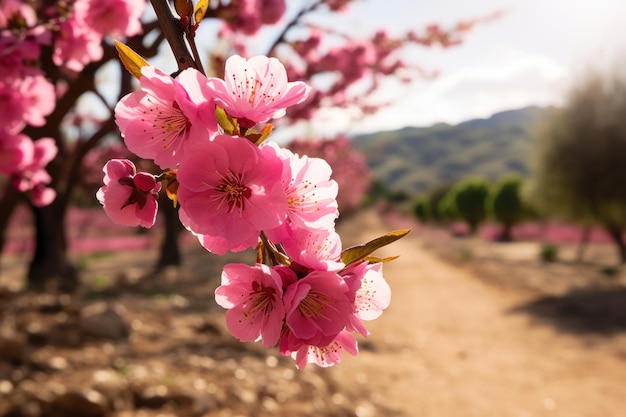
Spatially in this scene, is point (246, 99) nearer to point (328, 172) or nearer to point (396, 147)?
point (328, 172)

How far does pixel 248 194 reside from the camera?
0.69 m

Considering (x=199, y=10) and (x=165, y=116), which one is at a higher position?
(x=199, y=10)

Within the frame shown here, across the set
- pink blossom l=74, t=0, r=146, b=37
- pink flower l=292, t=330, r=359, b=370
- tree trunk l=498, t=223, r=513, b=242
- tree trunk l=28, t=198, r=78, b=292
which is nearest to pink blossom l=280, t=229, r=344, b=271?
pink flower l=292, t=330, r=359, b=370

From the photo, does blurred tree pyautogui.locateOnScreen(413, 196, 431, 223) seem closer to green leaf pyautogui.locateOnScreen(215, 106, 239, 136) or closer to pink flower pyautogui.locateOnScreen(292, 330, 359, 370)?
pink flower pyautogui.locateOnScreen(292, 330, 359, 370)

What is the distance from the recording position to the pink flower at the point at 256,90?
696 millimetres

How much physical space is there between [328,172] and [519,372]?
6251mm

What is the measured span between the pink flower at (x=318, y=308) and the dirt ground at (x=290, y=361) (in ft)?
9.64

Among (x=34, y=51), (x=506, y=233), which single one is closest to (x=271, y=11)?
(x=34, y=51)

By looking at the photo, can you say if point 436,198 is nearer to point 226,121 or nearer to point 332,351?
point 332,351

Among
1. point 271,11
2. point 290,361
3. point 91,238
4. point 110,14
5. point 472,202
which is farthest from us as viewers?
point 472,202

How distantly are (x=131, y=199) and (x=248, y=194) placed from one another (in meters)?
0.18

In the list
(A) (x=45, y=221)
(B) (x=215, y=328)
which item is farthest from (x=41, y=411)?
(A) (x=45, y=221)

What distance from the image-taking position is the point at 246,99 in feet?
2.33

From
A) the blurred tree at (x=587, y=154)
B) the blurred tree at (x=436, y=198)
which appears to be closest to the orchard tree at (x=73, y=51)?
the blurred tree at (x=587, y=154)
